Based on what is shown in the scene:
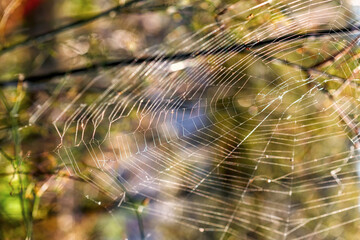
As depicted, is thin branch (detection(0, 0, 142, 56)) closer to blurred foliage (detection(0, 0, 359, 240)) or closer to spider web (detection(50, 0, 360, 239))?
blurred foliage (detection(0, 0, 359, 240))

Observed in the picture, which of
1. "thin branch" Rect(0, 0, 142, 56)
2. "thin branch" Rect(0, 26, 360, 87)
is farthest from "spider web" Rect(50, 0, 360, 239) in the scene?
"thin branch" Rect(0, 0, 142, 56)

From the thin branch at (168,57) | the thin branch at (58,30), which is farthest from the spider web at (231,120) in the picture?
the thin branch at (58,30)

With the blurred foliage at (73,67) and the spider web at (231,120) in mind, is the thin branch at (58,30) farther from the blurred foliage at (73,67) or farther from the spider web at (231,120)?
the spider web at (231,120)

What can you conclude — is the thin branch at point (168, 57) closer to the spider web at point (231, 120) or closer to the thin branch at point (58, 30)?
the spider web at point (231, 120)

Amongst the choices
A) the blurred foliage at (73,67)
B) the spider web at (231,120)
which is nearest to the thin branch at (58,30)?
the blurred foliage at (73,67)

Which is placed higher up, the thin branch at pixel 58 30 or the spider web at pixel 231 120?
the thin branch at pixel 58 30

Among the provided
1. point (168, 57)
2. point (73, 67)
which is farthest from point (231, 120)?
point (73, 67)

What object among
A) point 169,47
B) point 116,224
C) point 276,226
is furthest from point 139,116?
point 276,226

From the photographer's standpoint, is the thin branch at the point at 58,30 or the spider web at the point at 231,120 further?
the spider web at the point at 231,120
